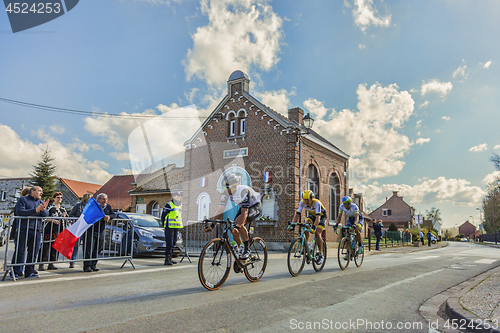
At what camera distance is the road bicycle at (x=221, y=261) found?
5.34 m

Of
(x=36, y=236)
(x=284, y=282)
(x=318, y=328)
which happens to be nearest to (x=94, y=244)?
(x=36, y=236)

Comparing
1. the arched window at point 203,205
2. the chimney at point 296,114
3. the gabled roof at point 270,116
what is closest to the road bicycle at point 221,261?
the gabled roof at point 270,116

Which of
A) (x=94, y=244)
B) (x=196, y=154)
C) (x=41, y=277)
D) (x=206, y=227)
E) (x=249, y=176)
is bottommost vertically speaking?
(x=41, y=277)

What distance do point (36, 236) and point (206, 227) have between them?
4.18 m

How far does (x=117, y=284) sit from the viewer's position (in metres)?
6.07

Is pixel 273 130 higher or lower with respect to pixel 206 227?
higher

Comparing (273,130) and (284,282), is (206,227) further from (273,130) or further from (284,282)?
(273,130)

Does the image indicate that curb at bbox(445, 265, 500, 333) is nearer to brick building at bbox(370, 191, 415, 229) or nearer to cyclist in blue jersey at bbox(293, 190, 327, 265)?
cyclist in blue jersey at bbox(293, 190, 327, 265)

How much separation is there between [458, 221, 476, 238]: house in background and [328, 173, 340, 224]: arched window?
145 m

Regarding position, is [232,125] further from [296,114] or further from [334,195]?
[334,195]

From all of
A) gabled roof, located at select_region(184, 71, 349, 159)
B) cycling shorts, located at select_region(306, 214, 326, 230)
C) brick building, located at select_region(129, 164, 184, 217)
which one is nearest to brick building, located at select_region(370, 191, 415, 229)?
gabled roof, located at select_region(184, 71, 349, 159)

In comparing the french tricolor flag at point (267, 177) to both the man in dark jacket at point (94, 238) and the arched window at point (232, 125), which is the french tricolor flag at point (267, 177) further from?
the man in dark jacket at point (94, 238)

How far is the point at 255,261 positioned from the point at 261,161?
13063mm

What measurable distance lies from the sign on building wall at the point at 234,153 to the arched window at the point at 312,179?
13.1 feet
